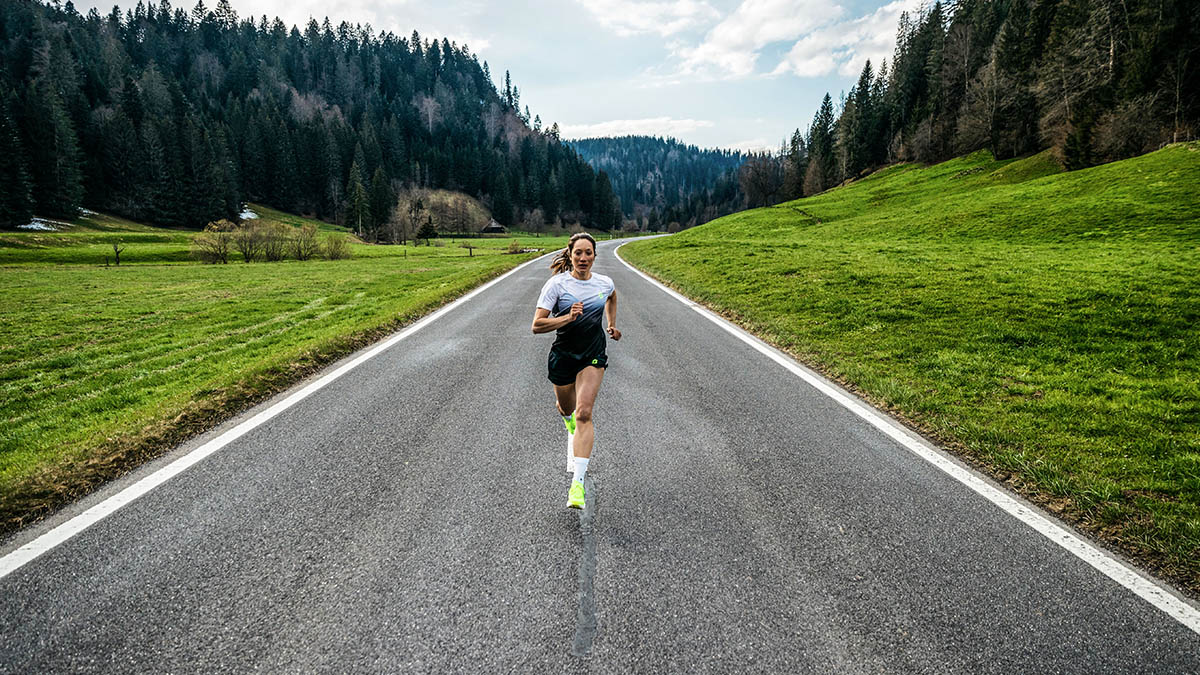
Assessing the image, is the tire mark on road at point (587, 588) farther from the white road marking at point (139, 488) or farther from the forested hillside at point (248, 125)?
the forested hillside at point (248, 125)

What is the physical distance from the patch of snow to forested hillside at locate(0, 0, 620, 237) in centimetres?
92

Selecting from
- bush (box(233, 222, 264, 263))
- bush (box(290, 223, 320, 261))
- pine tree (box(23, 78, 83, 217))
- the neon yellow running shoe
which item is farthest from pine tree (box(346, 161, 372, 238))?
the neon yellow running shoe

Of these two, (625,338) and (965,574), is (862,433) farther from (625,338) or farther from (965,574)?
(625,338)

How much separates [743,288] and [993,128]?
55395mm

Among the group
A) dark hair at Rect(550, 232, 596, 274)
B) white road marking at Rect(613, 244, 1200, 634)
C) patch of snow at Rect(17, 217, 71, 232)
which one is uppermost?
patch of snow at Rect(17, 217, 71, 232)

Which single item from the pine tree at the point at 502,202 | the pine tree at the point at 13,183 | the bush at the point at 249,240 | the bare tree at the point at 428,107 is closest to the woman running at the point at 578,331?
the bush at the point at 249,240

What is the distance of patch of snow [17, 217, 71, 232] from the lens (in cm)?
5222

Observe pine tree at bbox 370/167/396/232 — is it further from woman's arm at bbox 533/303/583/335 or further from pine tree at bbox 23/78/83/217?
woman's arm at bbox 533/303/583/335

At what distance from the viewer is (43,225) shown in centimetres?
5366

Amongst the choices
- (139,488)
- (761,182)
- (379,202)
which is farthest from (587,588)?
(761,182)

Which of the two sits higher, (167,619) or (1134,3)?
(1134,3)

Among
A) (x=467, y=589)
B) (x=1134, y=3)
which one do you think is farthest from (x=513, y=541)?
(x=1134, y=3)

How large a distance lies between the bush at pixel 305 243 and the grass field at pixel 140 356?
20820 millimetres

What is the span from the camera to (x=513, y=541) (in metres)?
3.00
